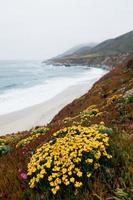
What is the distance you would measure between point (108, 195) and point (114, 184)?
228mm

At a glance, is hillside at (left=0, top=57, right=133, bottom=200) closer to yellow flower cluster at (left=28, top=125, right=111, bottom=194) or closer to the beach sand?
yellow flower cluster at (left=28, top=125, right=111, bottom=194)

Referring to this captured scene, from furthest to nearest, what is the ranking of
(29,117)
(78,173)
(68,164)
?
(29,117)
(68,164)
(78,173)

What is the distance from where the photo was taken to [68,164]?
15.6 ft

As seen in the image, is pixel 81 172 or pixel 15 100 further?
pixel 15 100

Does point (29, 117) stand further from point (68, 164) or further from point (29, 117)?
point (68, 164)

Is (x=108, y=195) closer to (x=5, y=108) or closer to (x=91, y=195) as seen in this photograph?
(x=91, y=195)

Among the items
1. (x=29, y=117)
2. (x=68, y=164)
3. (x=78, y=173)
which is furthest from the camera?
(x=29, y=117)

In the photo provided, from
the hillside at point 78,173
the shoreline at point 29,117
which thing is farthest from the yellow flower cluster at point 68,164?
the shoreline at point 29,117

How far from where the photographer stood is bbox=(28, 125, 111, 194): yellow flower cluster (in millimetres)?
Result: 4652

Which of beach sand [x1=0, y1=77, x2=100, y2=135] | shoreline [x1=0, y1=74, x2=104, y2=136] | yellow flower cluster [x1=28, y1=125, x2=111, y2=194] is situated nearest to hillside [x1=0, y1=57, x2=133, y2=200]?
yellow flower cluster [x1=28, y1=125, x2=111, y2=194]

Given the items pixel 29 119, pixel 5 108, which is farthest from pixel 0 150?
pixel 5 108

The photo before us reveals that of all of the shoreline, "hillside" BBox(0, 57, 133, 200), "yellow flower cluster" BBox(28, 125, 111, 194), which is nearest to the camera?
"hillside" BBox(0, 57, 133, 200)

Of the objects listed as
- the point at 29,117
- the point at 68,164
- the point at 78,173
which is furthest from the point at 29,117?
the point at 78,173

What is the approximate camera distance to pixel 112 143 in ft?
18.2
